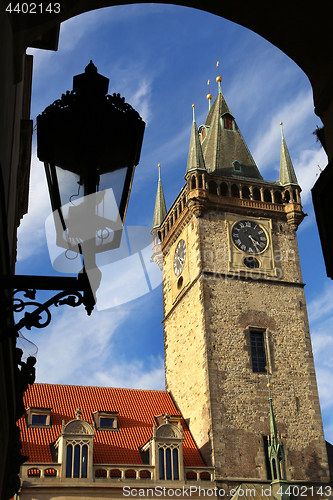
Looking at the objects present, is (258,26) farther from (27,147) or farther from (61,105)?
(27,147)

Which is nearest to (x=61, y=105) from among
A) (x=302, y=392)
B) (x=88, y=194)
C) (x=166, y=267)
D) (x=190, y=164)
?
(x=88, y=194)

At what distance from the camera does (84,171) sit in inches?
125

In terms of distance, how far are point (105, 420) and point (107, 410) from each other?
3.11ft

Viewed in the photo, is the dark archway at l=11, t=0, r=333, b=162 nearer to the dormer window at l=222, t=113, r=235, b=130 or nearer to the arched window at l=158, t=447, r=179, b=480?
the arched window at l=158, t=447, r=179, b=480

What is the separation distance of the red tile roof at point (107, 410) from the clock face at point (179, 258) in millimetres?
5648

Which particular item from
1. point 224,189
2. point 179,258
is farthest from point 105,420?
point 224,189

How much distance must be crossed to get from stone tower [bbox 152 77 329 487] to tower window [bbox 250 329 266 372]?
0.14ft

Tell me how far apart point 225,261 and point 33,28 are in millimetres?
21303

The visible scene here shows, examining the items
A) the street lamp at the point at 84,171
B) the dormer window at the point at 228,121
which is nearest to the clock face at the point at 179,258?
the dormer window at the point at 228,121

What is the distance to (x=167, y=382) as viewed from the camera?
2689 centimetres

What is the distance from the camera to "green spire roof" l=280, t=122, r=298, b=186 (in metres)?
27.9

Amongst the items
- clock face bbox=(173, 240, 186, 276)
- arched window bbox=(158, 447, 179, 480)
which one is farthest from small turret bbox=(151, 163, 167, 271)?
arched window bbox=(158, 447, 179, 480)

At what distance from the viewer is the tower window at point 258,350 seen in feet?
75.7

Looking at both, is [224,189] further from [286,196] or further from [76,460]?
[76,460]
